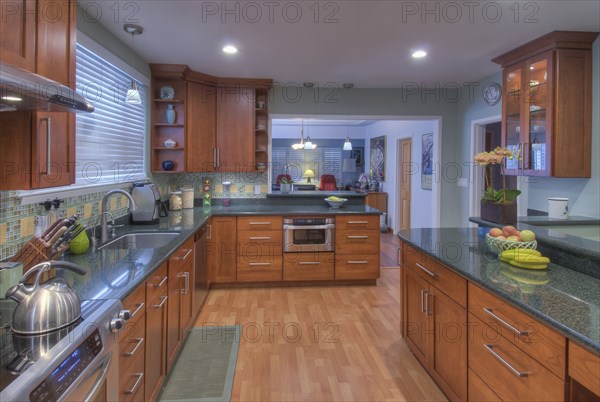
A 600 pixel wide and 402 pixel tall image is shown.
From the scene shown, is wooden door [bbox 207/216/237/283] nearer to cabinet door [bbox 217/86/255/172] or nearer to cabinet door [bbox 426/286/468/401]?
cabinet door [bbox 217/86/255/172]

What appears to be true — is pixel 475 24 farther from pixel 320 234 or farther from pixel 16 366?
pixel 16 366

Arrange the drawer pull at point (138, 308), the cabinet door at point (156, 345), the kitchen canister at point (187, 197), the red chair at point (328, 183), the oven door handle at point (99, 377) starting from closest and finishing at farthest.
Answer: the oven door handle at point (99, 377), the drawer pull at point (138, 308), the cabinet door at point (156, 345), the kitchen canister at point (187, 197), the red chair at point (328, 183)

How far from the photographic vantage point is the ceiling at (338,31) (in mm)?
2539

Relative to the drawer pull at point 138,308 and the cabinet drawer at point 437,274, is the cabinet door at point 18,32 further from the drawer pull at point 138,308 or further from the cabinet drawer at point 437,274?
the cabinet drawer at point 437,274

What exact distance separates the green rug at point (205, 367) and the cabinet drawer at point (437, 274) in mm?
1391

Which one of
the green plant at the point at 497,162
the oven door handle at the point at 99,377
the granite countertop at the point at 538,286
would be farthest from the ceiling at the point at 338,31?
the oven door handle at the point at 99,377

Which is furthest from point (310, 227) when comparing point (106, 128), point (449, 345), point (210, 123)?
point (449, 345)

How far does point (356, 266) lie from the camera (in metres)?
4.37

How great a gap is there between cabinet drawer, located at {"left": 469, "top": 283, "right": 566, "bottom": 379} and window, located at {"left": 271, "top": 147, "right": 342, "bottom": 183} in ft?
29.5

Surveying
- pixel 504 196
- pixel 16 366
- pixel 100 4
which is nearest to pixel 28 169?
pixel 16 366

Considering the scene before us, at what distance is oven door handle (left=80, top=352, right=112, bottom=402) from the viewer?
1.24 m

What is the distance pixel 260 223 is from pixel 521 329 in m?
3.06

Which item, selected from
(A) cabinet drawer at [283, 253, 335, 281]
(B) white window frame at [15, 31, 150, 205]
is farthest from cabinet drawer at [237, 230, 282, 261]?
(B) white window frame at [15, 31, 150, 205]

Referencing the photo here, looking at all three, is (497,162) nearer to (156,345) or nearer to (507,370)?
(507,370)
